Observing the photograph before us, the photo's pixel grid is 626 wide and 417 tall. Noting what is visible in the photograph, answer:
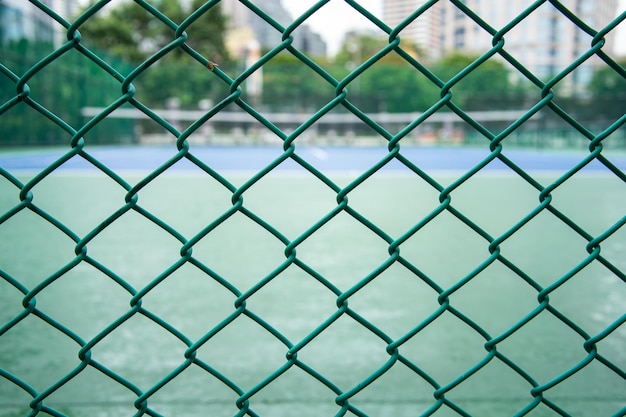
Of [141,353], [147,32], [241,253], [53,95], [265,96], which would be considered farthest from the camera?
[147,32]

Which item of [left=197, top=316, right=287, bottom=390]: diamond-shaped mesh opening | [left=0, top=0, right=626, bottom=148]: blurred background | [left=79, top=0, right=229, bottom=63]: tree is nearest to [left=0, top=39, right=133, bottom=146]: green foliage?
[left=0, top=0, right=626, bottom=148]: blurred background

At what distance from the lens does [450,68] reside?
2806cm

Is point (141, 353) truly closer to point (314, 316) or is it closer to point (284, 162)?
point (314, 316)

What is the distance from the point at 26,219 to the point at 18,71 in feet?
38.3

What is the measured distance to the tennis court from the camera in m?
1.11

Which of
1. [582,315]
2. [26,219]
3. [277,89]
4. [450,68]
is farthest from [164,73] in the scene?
[582,315]

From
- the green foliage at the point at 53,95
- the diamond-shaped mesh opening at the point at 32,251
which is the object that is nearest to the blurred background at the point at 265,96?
the green foliage at the point at 53,95

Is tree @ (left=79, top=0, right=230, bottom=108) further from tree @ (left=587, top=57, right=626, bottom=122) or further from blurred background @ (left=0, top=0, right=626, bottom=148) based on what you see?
tree @ (left=587, top=57, right=626, bottom=122)

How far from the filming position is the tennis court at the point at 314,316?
1.11 meters

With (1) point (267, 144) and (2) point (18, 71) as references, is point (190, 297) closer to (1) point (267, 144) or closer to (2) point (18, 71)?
(2) point (18, 71)

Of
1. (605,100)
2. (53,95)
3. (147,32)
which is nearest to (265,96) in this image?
(53,95)

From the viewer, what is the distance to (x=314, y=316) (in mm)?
2559

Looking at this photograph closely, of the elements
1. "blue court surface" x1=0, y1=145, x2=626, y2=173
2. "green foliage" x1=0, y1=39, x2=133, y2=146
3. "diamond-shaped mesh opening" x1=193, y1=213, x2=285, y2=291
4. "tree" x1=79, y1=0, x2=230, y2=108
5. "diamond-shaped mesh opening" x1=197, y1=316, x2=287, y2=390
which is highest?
"tree" x1=79, y1=0, x2=230, y2=108

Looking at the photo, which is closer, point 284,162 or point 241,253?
point 241,253
